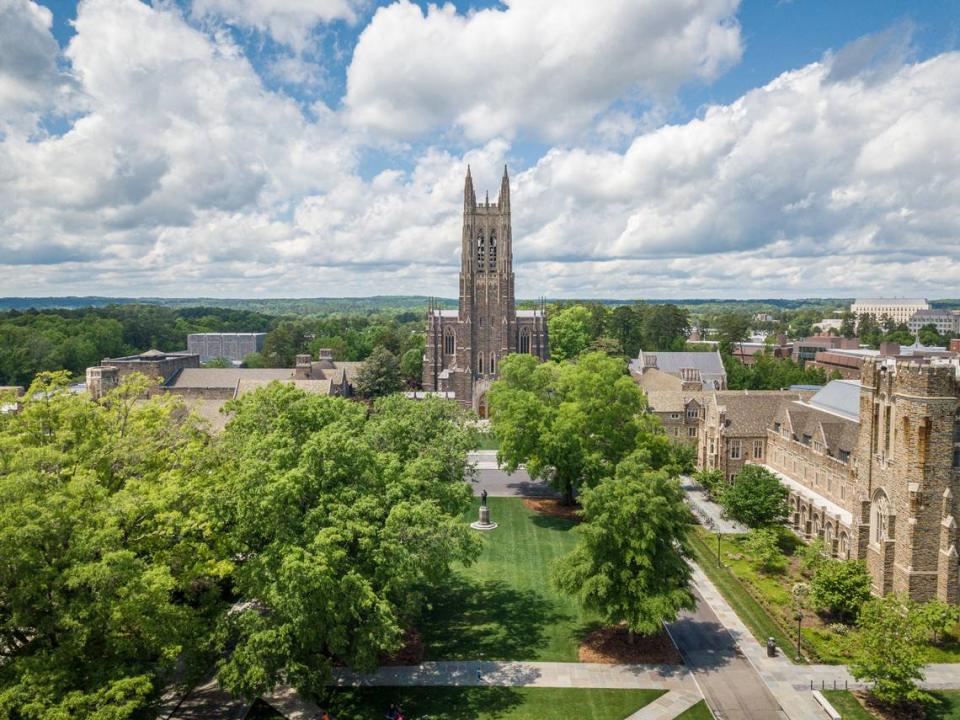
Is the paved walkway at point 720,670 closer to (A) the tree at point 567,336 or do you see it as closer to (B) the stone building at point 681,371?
(B) the stone building at point 681,371

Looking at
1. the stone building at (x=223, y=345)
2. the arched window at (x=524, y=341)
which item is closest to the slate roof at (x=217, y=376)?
the arched window at (x=524, y=341)

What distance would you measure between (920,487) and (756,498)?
12.4 metres

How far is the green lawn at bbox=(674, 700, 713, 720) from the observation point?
23578 mm

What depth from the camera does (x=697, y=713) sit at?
2386 centimetres

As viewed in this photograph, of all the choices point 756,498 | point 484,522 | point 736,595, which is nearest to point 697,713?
point 736,595

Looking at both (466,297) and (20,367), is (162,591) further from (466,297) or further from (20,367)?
(20,367)

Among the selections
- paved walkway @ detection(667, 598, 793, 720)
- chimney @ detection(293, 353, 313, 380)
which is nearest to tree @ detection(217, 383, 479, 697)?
paved walkway @ detection(667, 598, 793, 720)

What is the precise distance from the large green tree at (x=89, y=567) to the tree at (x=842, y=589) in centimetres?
2630

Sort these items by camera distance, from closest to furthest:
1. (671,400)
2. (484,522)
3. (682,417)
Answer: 1. (484,522)
2. (682,417)
3. (671,400)

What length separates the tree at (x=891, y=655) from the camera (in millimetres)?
23547

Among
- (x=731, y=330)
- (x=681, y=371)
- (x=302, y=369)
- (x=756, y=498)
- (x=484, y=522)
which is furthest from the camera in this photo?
(x=731, y=330)

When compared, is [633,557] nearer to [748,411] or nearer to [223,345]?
[748,411]

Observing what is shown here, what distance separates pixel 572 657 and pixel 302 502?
44.6ft

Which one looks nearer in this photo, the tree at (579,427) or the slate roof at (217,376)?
the tree at (579,427)
